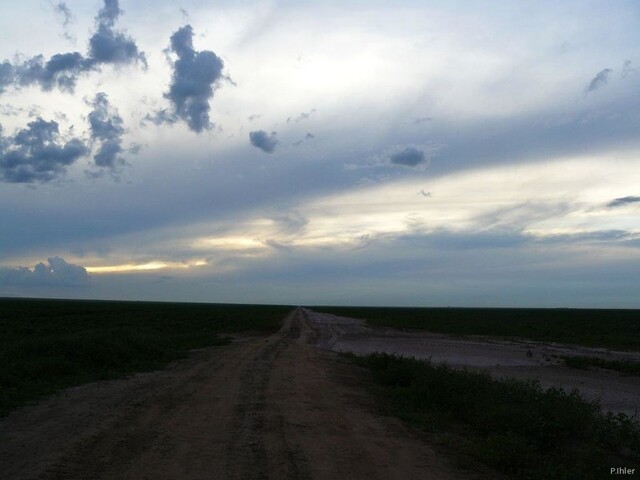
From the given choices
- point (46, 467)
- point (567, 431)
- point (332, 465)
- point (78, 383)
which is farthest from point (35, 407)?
point (567, 431)

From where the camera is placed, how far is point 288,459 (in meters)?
8.52

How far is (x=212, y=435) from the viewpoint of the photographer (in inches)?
392

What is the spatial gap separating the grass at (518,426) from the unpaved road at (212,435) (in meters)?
0.82

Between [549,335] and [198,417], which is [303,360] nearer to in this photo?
[198,417]

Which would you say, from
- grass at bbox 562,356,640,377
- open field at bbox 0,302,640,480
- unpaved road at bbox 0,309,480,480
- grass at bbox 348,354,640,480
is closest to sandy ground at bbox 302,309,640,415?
grass at bbox 562,356,640,377

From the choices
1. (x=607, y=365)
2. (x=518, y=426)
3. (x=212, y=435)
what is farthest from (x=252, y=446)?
(x=607, y=365)

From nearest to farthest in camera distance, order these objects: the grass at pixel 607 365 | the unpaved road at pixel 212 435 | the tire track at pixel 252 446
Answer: the tire track at pixel 252 446
the unpaved road at pixel 212 435
the grass at pixel 607 365

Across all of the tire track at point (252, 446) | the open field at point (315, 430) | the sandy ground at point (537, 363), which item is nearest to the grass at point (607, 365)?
the sandy ground at point (537, 363)

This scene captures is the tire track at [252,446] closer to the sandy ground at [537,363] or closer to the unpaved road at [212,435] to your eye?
the unpaved road at [212,435]

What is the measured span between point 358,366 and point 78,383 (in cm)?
1066

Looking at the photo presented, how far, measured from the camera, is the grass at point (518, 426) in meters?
9.14

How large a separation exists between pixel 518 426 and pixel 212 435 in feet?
18.2

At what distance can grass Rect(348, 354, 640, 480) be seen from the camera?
9.14 meters

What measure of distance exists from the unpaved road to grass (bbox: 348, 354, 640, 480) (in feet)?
2.70
